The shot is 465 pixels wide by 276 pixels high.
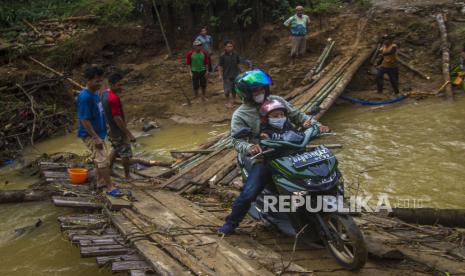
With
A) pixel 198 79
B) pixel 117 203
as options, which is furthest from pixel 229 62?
pixel 117 203

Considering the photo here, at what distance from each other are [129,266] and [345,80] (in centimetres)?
854

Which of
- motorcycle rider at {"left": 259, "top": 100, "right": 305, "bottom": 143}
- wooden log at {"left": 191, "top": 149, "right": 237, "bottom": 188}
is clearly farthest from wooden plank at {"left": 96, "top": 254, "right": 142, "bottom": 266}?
wooden log at {"left": 191, "top": 149, "right": 237, "bottom": 188}

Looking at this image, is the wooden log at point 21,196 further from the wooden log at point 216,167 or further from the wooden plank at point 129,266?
the wooden plank at point 129,266

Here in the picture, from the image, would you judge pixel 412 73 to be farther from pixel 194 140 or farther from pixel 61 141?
pixel 61 141

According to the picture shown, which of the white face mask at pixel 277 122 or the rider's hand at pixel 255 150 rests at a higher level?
the white face mask at pixel 277 122

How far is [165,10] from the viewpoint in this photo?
17344mm

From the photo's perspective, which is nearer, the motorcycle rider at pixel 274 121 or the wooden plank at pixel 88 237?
the motorcycle rider at pixel 274 121

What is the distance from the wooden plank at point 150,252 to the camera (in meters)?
3.64

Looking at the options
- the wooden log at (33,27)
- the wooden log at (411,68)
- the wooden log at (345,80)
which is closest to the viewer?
the wooden log at (345,80)

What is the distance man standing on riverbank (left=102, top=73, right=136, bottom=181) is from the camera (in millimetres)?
6219

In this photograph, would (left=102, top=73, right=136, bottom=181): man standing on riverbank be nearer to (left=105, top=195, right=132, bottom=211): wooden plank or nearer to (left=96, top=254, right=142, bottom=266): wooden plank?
(left=105, top=195, right=132, bottom=211): wooden plank

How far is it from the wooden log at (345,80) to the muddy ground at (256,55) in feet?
1.30

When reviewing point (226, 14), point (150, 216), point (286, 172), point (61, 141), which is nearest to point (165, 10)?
point (226, 14)

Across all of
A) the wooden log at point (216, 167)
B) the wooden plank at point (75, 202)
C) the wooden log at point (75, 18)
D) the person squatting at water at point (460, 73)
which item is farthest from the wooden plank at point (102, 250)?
the wooden log at point (75, 18)
